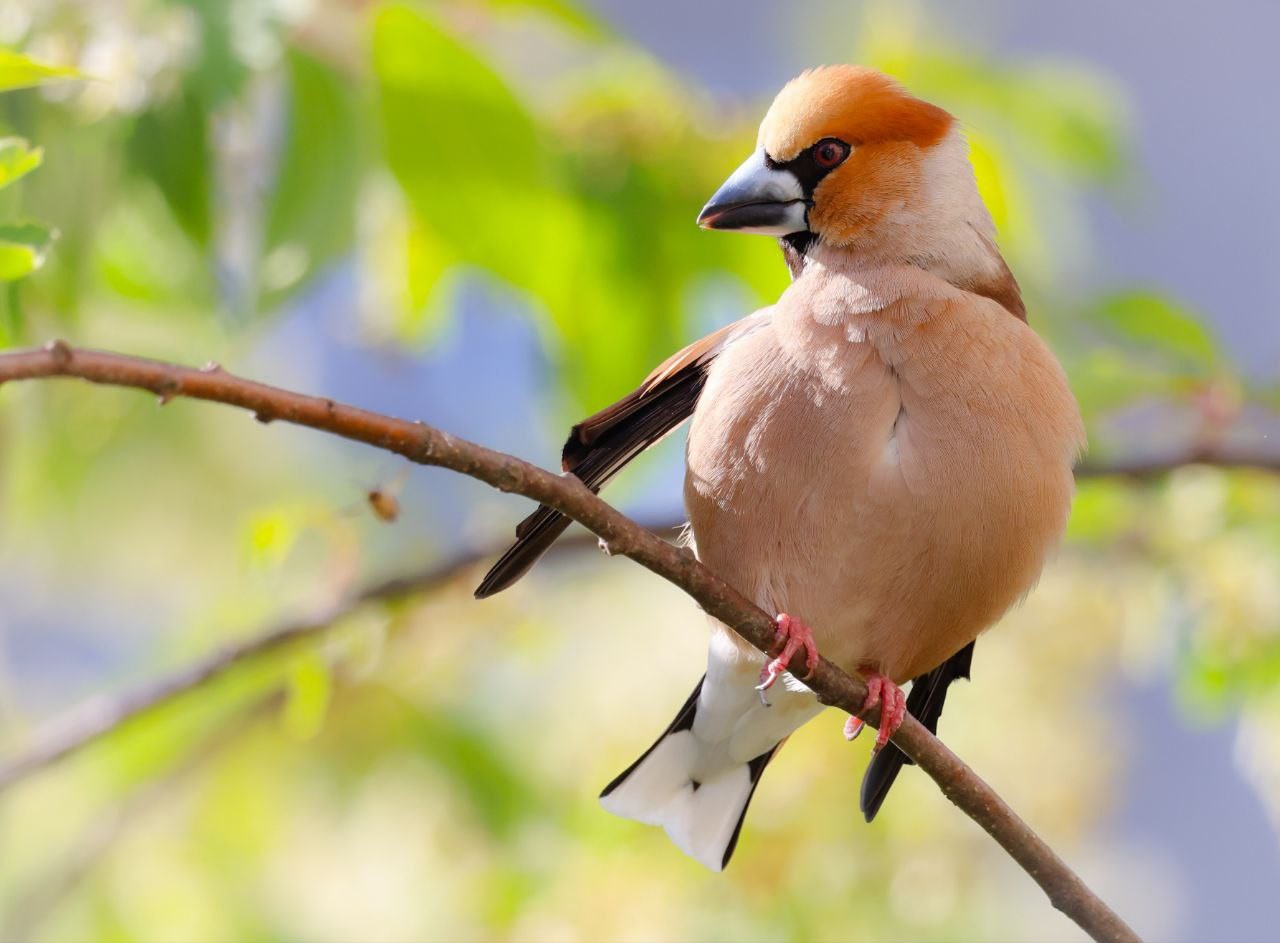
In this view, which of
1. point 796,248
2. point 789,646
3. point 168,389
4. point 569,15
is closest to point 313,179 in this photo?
point 569,15

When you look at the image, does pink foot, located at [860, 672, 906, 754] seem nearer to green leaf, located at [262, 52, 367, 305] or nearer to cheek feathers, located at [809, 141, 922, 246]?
cheek feathers, located at [809, 141, 922, 246]

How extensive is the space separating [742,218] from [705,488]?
1.87 ft

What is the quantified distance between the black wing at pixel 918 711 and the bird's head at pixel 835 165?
989 millimetres

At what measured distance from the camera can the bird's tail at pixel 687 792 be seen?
3586mm

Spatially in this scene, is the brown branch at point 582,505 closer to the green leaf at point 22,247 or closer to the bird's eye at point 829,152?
the green leaf at point 22,247

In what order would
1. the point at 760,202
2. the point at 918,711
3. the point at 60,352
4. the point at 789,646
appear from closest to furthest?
the point at 60,352, the point at 789,646, the point at 760,202, the point at 918,711

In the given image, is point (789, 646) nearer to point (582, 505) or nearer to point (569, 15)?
point (582, 505)

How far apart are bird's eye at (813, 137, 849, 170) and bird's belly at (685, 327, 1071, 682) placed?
22.1 inches

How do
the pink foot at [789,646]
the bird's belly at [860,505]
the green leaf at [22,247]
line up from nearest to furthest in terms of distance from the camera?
1. the green leaf at [22,247]
2. the pink foot at [789,646]
3. the bird's belly at [860,505]

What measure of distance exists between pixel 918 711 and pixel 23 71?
255 cm

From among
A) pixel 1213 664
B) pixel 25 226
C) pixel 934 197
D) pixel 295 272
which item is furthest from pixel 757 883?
pixel 25 226

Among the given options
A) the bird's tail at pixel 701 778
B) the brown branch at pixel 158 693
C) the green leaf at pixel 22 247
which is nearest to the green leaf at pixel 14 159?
the green leaf at pixel 22 247

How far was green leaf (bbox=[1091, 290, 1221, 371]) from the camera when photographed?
3467 mm

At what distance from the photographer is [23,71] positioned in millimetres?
1531
